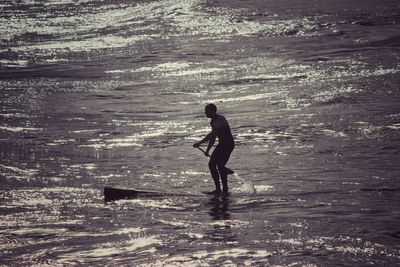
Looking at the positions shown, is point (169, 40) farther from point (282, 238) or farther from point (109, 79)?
point (282, 238)

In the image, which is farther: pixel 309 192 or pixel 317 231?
pixel 309 192

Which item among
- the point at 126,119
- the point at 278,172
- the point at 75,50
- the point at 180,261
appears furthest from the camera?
the point at 75,50

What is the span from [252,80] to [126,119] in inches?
318

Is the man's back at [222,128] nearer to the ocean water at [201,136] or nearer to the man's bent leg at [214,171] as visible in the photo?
the man's bent leg at [214,171]

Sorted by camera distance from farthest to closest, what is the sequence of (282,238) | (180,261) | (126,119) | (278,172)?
1. (126,119)
2. (278,172)
3. (282,238)
4. (180,261)

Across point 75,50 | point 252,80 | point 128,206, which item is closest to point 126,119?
point 252,80

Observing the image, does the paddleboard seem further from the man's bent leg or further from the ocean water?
the man's bent leg

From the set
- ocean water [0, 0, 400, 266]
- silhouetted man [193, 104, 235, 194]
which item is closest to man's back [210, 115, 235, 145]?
silhouetted man [193, 104, 235, 194]

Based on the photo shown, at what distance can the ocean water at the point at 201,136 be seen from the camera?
52.7ft

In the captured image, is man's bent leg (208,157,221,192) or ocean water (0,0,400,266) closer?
ocean water (0,0,400,266)

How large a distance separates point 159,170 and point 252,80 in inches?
601

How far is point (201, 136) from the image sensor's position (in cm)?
2809

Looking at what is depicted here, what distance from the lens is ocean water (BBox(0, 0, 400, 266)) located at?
52.7 feet

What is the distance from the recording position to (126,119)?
3142 centimetres
